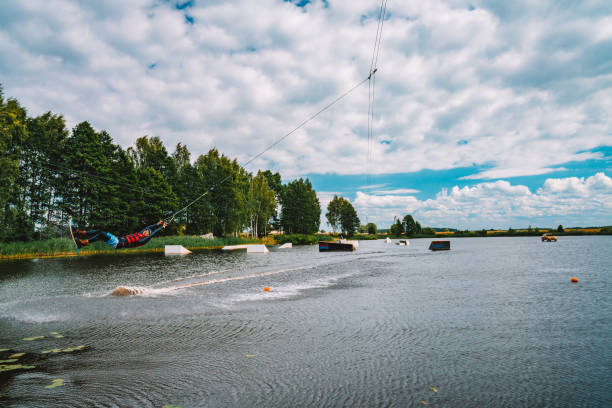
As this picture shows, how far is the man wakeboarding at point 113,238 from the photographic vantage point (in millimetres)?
15250

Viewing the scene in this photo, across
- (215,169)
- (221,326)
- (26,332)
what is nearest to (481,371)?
(221,326)

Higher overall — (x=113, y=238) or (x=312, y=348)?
(x=113, y=238)

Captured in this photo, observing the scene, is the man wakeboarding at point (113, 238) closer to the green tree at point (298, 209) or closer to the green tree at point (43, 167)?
the green tree at point (43, 167)

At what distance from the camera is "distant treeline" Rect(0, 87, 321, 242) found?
44.5m

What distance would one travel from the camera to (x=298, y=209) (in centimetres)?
11144

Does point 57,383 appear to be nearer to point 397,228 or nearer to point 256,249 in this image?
point 256,249

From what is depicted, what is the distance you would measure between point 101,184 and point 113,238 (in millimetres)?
45253

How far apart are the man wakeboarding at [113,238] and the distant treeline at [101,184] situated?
12.9 meters

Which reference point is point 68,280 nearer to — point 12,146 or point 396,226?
point 12,146

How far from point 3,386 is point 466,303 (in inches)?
531

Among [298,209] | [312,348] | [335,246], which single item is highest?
[298,209]

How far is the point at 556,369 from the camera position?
6578 millimetres

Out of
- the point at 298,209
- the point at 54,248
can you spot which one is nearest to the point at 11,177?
the point at 54,248

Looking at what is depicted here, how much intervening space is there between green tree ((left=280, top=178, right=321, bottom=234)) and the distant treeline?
72.3ft
